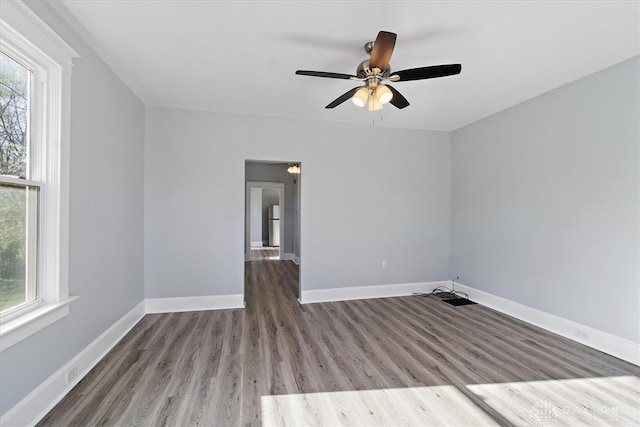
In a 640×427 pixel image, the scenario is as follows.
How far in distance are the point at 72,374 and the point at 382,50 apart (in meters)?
3.12

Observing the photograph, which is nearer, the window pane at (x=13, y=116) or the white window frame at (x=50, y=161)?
the window pane at (x=13, y=116)

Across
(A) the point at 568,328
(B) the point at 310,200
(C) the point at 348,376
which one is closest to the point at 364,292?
(B) the point at 310,200

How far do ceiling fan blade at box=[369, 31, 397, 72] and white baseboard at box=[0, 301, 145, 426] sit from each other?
2.94m

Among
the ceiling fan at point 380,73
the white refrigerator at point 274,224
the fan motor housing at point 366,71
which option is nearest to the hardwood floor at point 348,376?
the ceiling fan at point 380,73

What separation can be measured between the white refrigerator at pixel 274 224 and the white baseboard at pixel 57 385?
22.6 feet

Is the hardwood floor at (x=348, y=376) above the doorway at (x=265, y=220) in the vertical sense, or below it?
below

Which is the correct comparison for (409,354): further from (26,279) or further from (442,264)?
(26,279)

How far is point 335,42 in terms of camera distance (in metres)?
2.19

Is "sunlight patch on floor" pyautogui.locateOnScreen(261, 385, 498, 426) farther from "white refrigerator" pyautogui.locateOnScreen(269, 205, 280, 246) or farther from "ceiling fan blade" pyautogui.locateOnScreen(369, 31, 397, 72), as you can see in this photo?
"white refrigerator" pyautogui.locateOnScreen(269, 205, 280, 246)

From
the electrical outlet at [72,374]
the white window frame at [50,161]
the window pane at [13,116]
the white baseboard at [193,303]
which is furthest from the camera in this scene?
the white baseboard at [193,303]

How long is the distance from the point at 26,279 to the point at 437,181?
15.7 ft

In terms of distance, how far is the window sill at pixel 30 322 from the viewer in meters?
1.43

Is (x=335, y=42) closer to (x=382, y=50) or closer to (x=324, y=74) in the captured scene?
(x=324, y=74)

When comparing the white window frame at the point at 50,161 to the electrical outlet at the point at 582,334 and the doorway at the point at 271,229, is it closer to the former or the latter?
the doorway at the point at 271,229
